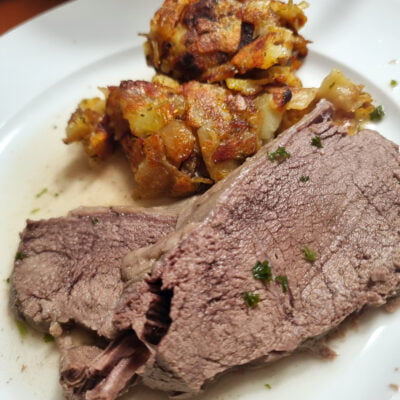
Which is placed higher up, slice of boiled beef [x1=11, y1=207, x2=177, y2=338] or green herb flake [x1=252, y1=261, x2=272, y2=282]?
green herb flake [x1=252, y1=261, x2=272, y2=282]

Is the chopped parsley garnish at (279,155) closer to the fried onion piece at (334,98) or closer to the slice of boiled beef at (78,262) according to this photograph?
the fried onion piece at (334,98)

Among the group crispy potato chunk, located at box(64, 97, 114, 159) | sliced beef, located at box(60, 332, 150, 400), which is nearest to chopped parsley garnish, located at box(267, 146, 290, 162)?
sliced beef, located at box(60, 332, 150, 400)

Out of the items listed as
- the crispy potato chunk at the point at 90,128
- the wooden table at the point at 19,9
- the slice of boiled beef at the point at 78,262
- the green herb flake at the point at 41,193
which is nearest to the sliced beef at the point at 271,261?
the slice of boiled beef at the point at 78,262

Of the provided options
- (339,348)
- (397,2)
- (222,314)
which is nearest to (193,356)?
(222,314)

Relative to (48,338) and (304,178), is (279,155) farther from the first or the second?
(48,338)

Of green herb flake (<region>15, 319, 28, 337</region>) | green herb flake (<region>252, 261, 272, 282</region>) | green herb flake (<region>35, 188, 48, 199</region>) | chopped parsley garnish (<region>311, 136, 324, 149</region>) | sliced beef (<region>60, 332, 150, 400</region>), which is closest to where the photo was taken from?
sliced beef (<region>60, 332, 150, 400</region>)

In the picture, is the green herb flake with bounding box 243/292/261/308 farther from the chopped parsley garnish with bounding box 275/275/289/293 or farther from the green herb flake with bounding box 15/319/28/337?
the green herb flake with bounding box 15/319/28/337
